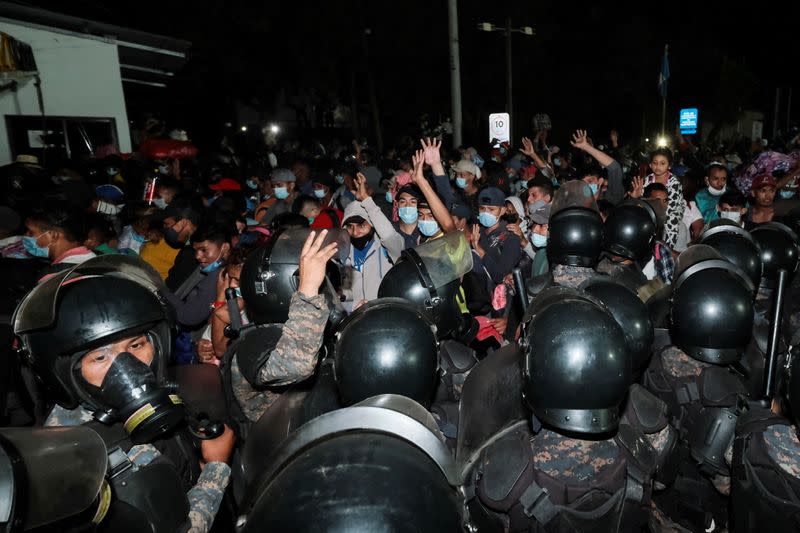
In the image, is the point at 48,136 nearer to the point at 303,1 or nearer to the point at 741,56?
the point at 303,1

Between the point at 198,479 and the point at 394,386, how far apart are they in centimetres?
97

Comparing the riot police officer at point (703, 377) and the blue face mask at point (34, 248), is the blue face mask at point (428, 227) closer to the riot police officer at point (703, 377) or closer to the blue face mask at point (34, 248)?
the riot police officer at point (703, 377)

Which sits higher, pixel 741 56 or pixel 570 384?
pixel 741 56

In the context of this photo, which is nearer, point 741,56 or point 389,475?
point 389,475

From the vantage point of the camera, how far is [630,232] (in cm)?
508

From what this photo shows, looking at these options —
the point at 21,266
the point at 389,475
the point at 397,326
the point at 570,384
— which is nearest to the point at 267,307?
the point at 397,326

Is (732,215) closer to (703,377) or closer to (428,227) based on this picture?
(428,227)

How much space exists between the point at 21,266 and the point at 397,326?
150 inches

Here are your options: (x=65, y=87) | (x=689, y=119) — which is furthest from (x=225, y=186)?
(x=689, y=119)

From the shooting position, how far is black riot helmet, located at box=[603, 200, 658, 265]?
507 centimetres

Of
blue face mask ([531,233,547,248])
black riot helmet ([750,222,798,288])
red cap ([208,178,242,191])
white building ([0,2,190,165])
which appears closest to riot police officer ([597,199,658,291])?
blue face mask ([531,233,547,248])

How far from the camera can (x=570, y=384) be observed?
245 cm

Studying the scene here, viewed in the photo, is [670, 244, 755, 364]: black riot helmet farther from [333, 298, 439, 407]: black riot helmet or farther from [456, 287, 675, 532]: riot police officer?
[333, 298, 439, 407]: black riot helmet

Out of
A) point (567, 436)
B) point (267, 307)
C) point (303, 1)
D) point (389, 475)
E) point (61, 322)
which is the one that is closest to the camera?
point (389, 475)
